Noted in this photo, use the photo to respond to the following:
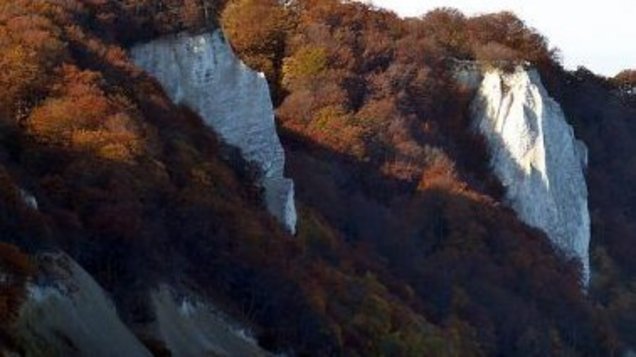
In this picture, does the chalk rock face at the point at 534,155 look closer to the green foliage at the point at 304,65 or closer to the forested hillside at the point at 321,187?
the forested hillside at the point at 321,187

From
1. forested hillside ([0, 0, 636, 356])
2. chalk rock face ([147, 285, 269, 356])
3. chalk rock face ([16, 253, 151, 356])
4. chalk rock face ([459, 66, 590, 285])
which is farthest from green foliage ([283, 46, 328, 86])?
chalk rock face ([16, 253, 151, 356])

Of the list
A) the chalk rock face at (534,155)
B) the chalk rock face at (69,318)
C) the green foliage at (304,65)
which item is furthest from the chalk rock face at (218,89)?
the chalk rock face at (534,155)

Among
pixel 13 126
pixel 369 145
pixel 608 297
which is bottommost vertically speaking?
pixel 608 297

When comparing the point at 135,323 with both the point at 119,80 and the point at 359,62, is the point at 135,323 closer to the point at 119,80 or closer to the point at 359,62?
the point at 119,80

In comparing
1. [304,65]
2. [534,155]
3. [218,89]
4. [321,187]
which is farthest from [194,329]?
[534,155]

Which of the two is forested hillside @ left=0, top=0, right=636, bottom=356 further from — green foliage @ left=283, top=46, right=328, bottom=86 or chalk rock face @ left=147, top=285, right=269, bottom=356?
chalk rock face @ left=147, top=285, right=269, bottom=356

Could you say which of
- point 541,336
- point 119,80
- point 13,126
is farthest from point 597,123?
point 13,126

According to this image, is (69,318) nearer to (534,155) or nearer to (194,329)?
(194,329)
